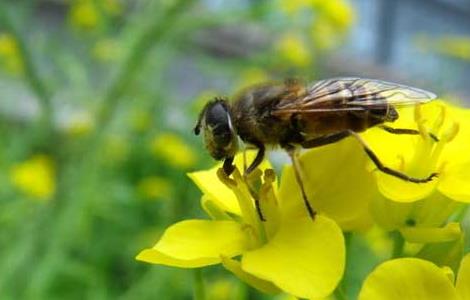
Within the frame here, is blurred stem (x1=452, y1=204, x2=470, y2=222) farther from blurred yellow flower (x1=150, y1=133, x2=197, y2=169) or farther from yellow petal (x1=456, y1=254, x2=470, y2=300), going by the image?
blurred yellow flower (x1=150, y1=133, x2=197, y2=169)

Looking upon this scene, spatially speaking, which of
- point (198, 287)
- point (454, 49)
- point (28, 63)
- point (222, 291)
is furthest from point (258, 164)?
point (454, 49)

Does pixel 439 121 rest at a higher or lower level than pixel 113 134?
higher

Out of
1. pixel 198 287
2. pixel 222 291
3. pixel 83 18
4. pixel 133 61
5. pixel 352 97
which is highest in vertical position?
pixel 352 97

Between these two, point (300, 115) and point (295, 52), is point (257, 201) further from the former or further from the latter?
point (295, 52)

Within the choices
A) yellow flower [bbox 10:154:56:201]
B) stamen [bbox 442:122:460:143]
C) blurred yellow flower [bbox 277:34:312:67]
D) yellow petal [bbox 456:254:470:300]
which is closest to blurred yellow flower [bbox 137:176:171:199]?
yellow flower [bbox 10:154:56:201]

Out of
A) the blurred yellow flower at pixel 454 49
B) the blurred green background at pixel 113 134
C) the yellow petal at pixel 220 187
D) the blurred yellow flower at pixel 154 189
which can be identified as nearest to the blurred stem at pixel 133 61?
the blurred green background at pixel 113 134

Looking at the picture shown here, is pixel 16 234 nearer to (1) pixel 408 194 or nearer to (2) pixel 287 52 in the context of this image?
(2) pixel 287 52
